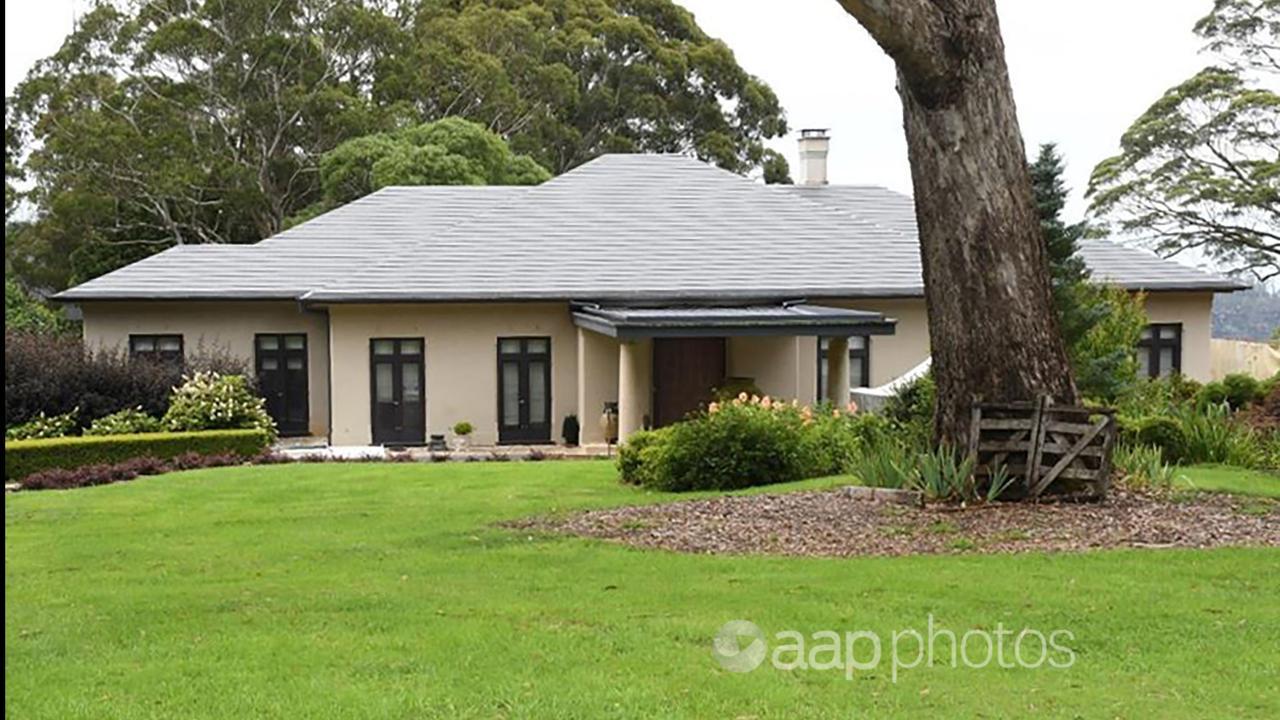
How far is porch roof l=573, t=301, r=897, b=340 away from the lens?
24.4 metres

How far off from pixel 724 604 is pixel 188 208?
139 feet

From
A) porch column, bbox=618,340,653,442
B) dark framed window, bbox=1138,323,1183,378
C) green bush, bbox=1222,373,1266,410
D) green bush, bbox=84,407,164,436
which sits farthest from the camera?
dark framed window, bbox=1138,323,1183,378

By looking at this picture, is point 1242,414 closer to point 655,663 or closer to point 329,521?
point 329,521

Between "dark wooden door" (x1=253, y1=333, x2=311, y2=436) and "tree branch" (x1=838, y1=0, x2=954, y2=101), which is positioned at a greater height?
"tree branch" (x1=838, y1=0, x2=954, y2=101)

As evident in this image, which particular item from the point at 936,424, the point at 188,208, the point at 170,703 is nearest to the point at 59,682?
the point at 170,703

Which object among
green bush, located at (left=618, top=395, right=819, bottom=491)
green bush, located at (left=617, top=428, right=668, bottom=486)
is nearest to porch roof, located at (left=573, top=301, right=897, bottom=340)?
green bush, located at (left=617, top=428, right=668, bottom=486)

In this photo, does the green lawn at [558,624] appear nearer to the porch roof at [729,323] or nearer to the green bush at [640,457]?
the green bush at [640,457]

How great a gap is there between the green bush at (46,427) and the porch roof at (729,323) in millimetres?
9107

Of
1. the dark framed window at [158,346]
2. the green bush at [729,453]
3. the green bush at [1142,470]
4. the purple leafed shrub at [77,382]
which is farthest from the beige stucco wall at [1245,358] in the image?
the purple leafed shrub at [77,382]

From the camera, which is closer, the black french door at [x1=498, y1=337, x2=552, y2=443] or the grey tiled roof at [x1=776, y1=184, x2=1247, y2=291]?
the black french door at [x1=498, y1=337, x2=552, y2=443]

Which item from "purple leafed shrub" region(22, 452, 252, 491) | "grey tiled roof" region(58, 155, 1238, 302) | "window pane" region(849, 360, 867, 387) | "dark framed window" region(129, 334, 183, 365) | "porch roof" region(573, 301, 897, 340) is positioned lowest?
"purple leafed shrub" region(22, 452, 252, 491)

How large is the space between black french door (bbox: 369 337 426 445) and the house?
3cm

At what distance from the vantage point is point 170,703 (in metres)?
5.96

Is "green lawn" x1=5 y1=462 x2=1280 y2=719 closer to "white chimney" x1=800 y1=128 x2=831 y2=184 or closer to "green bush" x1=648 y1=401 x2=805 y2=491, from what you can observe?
"green bush" x1=648 y1=401 x2=805 y2=491
